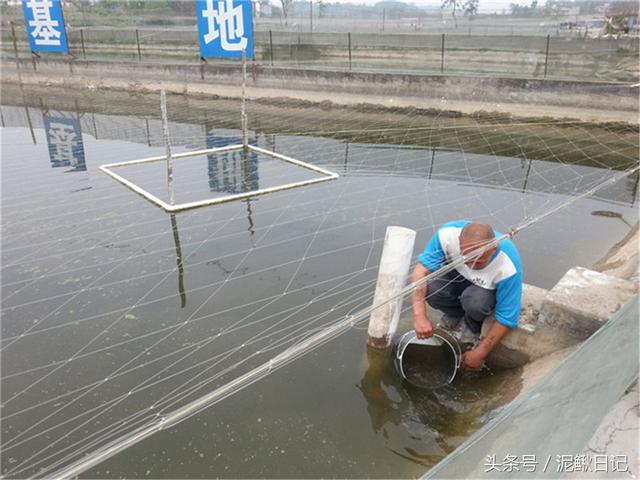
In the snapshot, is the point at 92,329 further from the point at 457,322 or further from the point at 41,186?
the point at 41,186

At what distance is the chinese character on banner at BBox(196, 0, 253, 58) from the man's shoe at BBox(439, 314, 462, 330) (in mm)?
9398

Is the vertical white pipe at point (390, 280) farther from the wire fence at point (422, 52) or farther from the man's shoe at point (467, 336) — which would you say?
the wire fence at point (422, 52)

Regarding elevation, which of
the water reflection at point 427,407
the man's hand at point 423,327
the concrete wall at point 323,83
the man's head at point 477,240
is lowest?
the water reflection at point 427,407

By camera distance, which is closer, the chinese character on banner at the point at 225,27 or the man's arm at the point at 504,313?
the man's arm at the point at 504,313

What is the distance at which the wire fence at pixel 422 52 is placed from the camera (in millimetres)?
11984

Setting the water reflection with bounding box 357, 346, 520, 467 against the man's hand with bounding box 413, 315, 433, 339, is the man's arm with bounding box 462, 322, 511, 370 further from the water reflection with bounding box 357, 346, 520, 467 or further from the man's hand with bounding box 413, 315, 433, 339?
the man's hand with bounding box 413, 315, 433, 339

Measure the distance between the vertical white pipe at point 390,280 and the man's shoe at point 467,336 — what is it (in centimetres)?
47

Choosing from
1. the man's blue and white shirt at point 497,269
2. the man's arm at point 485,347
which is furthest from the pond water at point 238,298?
the man's blue and white shirt at point 497,269

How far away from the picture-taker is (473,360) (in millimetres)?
3016

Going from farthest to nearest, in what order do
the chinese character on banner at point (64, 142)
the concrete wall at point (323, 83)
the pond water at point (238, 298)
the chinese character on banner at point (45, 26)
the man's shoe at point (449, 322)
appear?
the chinese character on banner at point (45, 26) < the concrete wall at point (323, 83) < the chinese character on banner at point (64, 142) < the man's shoe at point (449, 322) < the pond water at point (238, 298)

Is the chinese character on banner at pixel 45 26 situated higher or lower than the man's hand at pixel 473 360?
higher

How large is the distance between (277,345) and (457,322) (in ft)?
4.12

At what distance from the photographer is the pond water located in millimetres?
2590

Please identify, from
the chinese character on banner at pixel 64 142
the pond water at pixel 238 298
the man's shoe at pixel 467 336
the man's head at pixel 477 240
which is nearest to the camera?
the pond water at pixel 238 298
